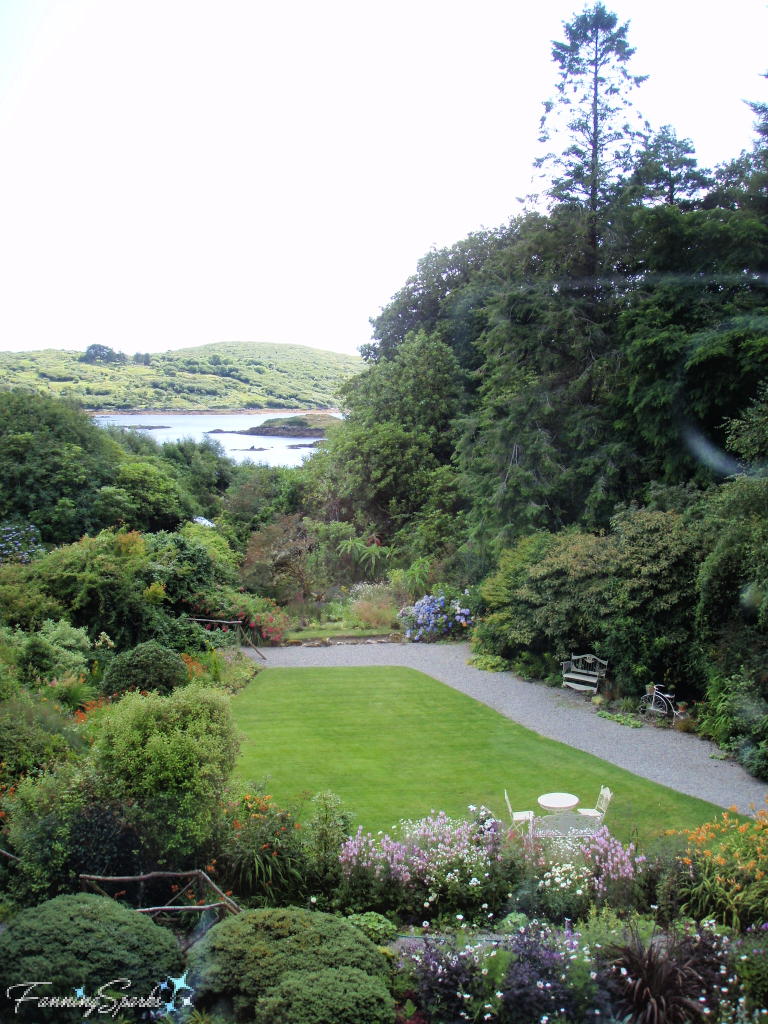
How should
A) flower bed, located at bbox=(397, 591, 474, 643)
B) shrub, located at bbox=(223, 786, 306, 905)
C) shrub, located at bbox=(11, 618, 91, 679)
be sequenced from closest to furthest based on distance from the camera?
shrub, located at bbox=(223, 786, 306, 905) < shrub, located at bbox=(11, 618, 91, 679) < flower bed, located at bbox=(397, 591, 474, 643)

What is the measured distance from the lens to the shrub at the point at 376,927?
509 centimetres

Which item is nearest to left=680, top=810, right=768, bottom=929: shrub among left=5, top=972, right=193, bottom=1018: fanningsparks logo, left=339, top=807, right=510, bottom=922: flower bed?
left=339, top=807, right=510, bottom=922: flower bed

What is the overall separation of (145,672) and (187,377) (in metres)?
27.7

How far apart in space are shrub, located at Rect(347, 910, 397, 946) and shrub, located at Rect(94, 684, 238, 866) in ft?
4.49

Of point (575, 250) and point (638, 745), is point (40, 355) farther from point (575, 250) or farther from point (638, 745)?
point (638, 745)

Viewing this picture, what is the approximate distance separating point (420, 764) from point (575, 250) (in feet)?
36.0

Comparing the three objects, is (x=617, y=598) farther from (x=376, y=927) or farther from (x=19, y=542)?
(x=19, y=542)

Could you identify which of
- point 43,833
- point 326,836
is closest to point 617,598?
point 326,836

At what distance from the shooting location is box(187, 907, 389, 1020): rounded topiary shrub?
14.1 feet

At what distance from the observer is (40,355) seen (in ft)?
106

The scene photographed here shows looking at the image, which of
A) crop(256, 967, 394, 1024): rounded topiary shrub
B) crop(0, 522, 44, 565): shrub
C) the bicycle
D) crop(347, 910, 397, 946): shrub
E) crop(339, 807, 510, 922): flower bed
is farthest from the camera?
crop(0, 522, 44, 565): shrub

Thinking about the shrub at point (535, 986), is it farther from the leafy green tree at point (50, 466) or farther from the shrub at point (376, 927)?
the leafy green tree at point (50, 466)

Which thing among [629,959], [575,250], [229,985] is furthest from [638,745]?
[575,250]

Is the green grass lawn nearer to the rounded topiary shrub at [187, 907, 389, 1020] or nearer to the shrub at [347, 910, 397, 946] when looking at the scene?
the shrub at [347, 910, 397, 946]
